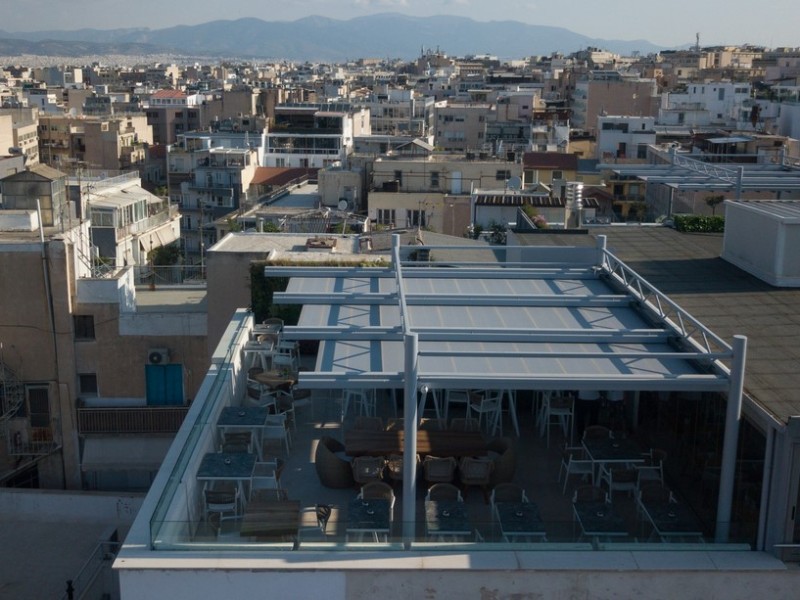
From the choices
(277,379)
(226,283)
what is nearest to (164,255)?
(226,283)

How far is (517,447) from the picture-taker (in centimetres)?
870

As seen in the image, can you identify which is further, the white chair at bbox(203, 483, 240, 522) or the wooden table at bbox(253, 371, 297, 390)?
the wooden table at bbox(253, 371, 297, 390)

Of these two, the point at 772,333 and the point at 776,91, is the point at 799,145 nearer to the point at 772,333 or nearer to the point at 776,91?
the point at 776,91

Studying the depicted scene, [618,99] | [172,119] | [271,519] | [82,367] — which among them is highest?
[618,99]

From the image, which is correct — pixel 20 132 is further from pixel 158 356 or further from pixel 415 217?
pixel 158 356

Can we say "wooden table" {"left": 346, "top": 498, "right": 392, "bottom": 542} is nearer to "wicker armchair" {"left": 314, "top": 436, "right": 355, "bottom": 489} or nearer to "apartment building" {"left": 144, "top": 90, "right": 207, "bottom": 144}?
"wicker armchair" {"left": 314, "top": 436, "right": 355, "bottom": 489}

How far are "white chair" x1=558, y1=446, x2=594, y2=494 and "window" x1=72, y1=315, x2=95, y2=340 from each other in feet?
40.0

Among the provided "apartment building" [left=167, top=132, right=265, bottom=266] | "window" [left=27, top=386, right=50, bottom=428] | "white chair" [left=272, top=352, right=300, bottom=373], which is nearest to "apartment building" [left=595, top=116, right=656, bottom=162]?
"apartment building" [left=167, top=132, right=265, bottom=266]

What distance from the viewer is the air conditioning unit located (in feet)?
59.9

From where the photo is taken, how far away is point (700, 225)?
47.3 feet

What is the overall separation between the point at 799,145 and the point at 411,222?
21.5 meters

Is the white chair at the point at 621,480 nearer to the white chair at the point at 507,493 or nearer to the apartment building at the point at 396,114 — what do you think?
the white chair at the point at 507,493

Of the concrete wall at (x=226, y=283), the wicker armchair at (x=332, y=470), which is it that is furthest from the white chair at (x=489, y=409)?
the concrete wall at (x=226, y=283)

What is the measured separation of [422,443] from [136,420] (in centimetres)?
1187
